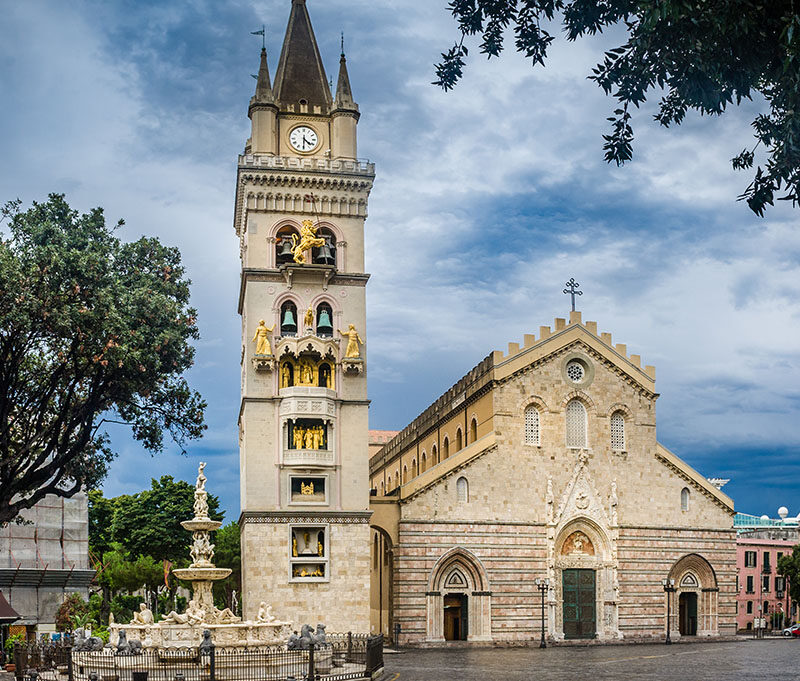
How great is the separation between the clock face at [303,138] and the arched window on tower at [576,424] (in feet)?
64.5

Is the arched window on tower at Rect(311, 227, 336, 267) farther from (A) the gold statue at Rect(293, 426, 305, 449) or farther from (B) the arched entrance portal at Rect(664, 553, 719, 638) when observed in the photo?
(B) the arched entrance portal at Rect(664, 553, 719, 638)

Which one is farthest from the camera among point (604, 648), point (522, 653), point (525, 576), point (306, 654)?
point (525, 576)

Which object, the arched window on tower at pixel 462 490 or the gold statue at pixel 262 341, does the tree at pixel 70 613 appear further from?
the arched window on tower at pixel 462 490

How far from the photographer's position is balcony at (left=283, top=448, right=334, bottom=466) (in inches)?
2105

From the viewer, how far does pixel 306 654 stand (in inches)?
1288

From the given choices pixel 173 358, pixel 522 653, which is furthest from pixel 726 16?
pixel 522 653

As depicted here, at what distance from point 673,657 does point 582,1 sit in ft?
115

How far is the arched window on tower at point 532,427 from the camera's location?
5872 centimetres

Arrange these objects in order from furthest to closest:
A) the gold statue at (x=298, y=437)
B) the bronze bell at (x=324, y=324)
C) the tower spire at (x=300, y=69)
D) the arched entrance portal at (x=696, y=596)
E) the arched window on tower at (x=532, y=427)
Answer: the arched entrance portal at (x=696, y=596) < the arched window on tower at (x=532, y=427) < the tower spire at (x=300, y=69) < the bronze bell at (x=324, y=324) < the gold statue at (x=298, y=437)

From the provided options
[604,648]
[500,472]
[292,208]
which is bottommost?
[604,648]

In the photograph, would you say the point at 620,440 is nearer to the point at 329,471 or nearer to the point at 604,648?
the point at 604,648

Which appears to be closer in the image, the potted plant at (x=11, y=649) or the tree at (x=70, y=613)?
the potted plant at (x=11, y=649)

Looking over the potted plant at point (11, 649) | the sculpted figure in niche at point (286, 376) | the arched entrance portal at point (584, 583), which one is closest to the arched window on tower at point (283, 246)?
the sculpted figure in niche at point (286, 376)

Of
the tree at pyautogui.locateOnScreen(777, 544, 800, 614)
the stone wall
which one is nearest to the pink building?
the tree at pyautogui.locateOnScreen(777, 544, 800, 614)
